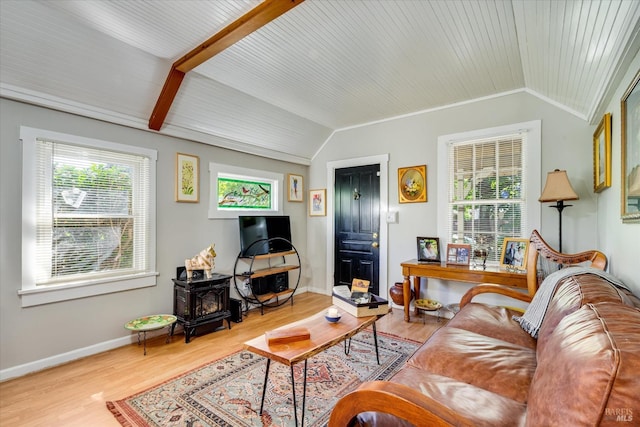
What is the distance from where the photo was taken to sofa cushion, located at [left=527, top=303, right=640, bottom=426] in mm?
667

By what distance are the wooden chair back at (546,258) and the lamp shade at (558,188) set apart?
44 cm

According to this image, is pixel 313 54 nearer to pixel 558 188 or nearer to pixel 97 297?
pixel 558 188

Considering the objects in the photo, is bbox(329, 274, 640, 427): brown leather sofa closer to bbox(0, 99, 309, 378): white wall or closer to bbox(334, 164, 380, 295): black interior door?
bbox(334, 164, 380, 295): black interior door

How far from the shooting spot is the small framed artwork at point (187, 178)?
3477 millimetres

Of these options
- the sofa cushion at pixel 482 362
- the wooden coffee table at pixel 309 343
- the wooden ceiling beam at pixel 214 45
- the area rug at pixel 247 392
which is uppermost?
the wooden ceiling beam at pixel 214 45

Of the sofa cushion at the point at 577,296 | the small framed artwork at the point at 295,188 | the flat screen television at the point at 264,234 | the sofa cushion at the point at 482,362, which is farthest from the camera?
the small framed artwork at the point at 295,188

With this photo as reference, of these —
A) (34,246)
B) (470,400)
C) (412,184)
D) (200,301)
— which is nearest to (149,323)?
(200,301)

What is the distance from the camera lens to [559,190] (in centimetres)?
279

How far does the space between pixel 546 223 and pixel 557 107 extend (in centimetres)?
120

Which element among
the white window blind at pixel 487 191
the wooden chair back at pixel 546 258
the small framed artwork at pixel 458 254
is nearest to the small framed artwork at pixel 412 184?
the white window blind at pixel 487 191

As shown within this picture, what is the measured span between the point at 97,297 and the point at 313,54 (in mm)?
3040

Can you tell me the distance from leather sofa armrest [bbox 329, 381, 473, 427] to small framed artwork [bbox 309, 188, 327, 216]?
3871 millimetres

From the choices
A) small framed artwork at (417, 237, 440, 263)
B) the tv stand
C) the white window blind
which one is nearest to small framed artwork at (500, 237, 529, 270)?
the white window blind

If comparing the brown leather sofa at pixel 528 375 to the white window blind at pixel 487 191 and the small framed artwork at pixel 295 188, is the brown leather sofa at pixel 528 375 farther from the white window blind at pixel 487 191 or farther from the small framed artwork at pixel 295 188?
the small framed artwork at pixel 295 188
